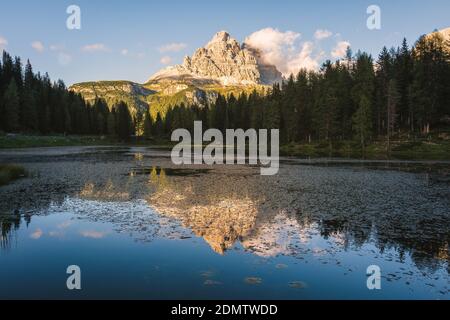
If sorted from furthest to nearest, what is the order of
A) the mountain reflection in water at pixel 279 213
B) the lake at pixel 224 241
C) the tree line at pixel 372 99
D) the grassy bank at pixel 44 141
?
the grassy bank at pixel 44 141
the tree line at pixel 372 99
the mountain reflection in water at pixel 279 213
the lake at pixel 224 241

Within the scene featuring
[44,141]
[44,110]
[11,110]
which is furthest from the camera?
[44,110]

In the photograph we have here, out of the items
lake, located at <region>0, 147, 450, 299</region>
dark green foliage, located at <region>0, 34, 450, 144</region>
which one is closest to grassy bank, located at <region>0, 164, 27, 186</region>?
lake, located at <region>0, 147, 450, 299</region>

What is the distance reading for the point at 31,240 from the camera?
15.9 metres

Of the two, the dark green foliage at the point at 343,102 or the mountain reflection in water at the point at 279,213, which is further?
the dark green foliage at the point at 343,102

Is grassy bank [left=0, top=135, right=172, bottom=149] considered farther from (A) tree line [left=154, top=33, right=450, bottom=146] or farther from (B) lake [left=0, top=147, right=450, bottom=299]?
(B) lake [left=0, top=147, right=450, bottom=299]

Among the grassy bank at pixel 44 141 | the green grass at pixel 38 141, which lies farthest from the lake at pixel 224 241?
the grassy bank at pixel 44 141

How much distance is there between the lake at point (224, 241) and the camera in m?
11.1

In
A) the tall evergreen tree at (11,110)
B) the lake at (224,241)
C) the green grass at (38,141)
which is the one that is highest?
the tall evergreen tree at (11,110)

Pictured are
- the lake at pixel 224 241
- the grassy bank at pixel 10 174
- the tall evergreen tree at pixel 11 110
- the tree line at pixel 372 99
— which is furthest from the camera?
the tall evergreen tree at pixel 11 110

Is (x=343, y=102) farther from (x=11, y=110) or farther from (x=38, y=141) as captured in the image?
(x=11, y=110)

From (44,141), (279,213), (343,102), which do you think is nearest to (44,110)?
(44,141)

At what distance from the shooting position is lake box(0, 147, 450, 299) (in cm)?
1109

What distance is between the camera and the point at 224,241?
15945 mm

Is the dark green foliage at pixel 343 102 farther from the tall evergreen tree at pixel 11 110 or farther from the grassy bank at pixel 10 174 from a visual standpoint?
the grassy bank at pixel 10 174
